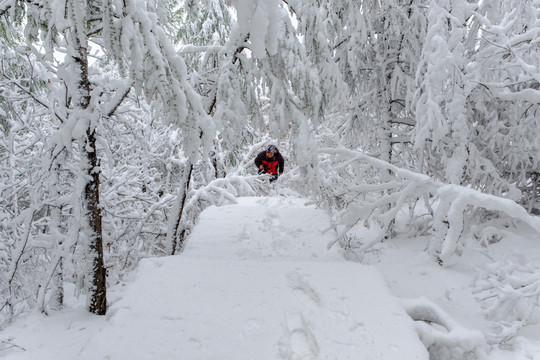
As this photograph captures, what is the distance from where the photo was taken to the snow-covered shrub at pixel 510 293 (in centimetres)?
303

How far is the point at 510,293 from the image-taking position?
3.11 m

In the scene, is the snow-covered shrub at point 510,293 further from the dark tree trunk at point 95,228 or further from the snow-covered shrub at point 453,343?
the dark tree trunk at point 95,228

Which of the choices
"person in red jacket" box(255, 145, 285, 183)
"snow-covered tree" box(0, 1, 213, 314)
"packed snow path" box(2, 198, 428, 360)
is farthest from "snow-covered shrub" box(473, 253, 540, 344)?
"person in red jacket" box(255, 145, 285, 183)

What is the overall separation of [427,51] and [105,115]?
4.16 metres

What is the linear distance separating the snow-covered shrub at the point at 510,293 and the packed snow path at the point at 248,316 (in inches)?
39.2

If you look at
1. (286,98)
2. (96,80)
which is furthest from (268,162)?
(96,80)

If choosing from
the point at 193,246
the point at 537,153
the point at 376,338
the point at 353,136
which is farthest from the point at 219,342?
the point at 353,136

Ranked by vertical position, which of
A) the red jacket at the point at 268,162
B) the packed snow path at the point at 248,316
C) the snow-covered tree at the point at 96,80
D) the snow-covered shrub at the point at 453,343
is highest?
the snow-covered tree at the point at 96,80

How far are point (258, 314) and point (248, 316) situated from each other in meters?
0.09

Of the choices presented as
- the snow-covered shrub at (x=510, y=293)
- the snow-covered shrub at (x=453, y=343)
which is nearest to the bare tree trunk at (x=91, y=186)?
the snow-covered shrub at (x=453, y=343)

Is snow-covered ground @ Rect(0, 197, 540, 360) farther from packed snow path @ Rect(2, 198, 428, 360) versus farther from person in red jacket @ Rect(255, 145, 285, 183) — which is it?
person in red jacket @ Rect(255, 145, 285, 183)

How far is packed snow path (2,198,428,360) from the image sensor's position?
2574 millimetres

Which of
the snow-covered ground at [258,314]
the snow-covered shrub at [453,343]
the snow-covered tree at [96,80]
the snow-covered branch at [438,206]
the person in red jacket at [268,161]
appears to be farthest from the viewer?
the person in red jacket at [268,161]

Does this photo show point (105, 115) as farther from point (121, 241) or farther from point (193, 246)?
point (121, 241)
